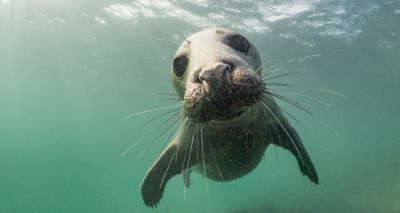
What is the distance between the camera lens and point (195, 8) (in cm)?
1561

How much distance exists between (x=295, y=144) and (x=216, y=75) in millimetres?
2279

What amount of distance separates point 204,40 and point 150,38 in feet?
57.9

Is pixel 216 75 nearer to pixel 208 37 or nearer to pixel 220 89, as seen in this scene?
pixel 220 89

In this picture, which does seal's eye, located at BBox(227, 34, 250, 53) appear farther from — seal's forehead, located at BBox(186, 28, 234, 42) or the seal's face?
the seal's face

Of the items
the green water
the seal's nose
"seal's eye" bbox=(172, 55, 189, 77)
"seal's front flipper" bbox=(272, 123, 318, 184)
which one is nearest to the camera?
the seal's nose

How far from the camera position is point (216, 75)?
8.05 feet

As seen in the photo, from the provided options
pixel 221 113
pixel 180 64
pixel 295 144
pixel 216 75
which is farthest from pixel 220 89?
pixel 295 144

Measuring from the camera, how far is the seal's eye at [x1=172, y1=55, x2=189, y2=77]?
12.4 ft

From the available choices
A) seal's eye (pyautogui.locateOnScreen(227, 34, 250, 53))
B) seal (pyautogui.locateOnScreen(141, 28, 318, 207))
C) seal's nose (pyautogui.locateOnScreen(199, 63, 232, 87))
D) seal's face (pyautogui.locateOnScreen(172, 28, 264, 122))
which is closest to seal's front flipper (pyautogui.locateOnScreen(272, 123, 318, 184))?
seal (pyautogui.locateOnScreen(141, 28, 318, 207))

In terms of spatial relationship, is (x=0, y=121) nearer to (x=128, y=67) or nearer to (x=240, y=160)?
(x=128, y=67)

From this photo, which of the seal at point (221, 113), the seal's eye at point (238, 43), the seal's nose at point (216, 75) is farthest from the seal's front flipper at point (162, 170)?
the seal's nose at point (216, 75)

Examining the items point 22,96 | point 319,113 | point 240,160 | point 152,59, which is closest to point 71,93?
point 22,96

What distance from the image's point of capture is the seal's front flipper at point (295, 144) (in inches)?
166

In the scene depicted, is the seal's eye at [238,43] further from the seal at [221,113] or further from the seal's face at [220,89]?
the seal's face at [220,89]
